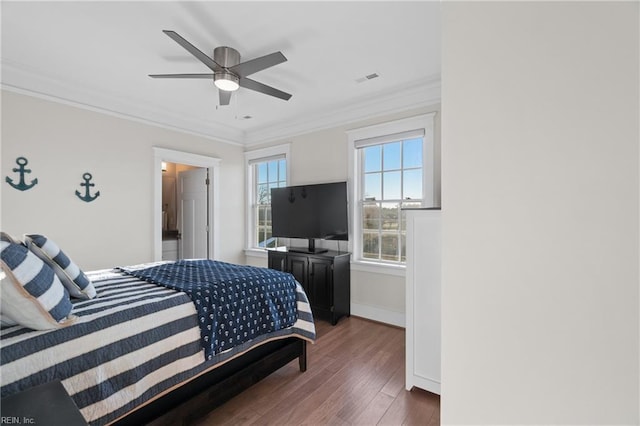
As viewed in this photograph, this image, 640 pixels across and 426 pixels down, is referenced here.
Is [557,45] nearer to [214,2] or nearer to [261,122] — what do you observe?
[214,2]

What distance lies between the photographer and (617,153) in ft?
1.38

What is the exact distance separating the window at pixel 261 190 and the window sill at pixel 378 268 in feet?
5.19

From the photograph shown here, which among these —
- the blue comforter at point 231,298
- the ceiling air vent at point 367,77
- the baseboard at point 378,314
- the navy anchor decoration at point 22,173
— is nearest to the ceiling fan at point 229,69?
the ceiling air vent at point 367,77

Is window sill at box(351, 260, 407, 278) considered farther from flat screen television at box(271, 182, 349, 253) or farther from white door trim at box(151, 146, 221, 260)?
white door trim at box(151, 146, 221, 260)

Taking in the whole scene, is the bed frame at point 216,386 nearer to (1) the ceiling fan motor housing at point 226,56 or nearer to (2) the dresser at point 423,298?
(2) the dresser at point 423,298

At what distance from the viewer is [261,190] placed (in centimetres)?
494

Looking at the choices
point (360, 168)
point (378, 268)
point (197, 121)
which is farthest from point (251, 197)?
point (378, 268)

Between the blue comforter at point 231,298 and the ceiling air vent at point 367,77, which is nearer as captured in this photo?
the blue comforter at point 231,298

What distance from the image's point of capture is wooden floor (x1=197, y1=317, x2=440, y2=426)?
1834 millimetres

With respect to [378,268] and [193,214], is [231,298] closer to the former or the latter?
[378,268]

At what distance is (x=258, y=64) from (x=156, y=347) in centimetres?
198

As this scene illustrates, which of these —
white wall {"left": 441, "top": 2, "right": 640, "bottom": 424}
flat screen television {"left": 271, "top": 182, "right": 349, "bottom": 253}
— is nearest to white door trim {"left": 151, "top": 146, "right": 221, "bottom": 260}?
flat screen television {"left": 271, "top": 182, "right": 349, "bottom": 253}

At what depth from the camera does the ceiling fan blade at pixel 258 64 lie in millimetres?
2053

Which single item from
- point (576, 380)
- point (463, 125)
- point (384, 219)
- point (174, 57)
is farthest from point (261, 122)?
point (576, 380)
